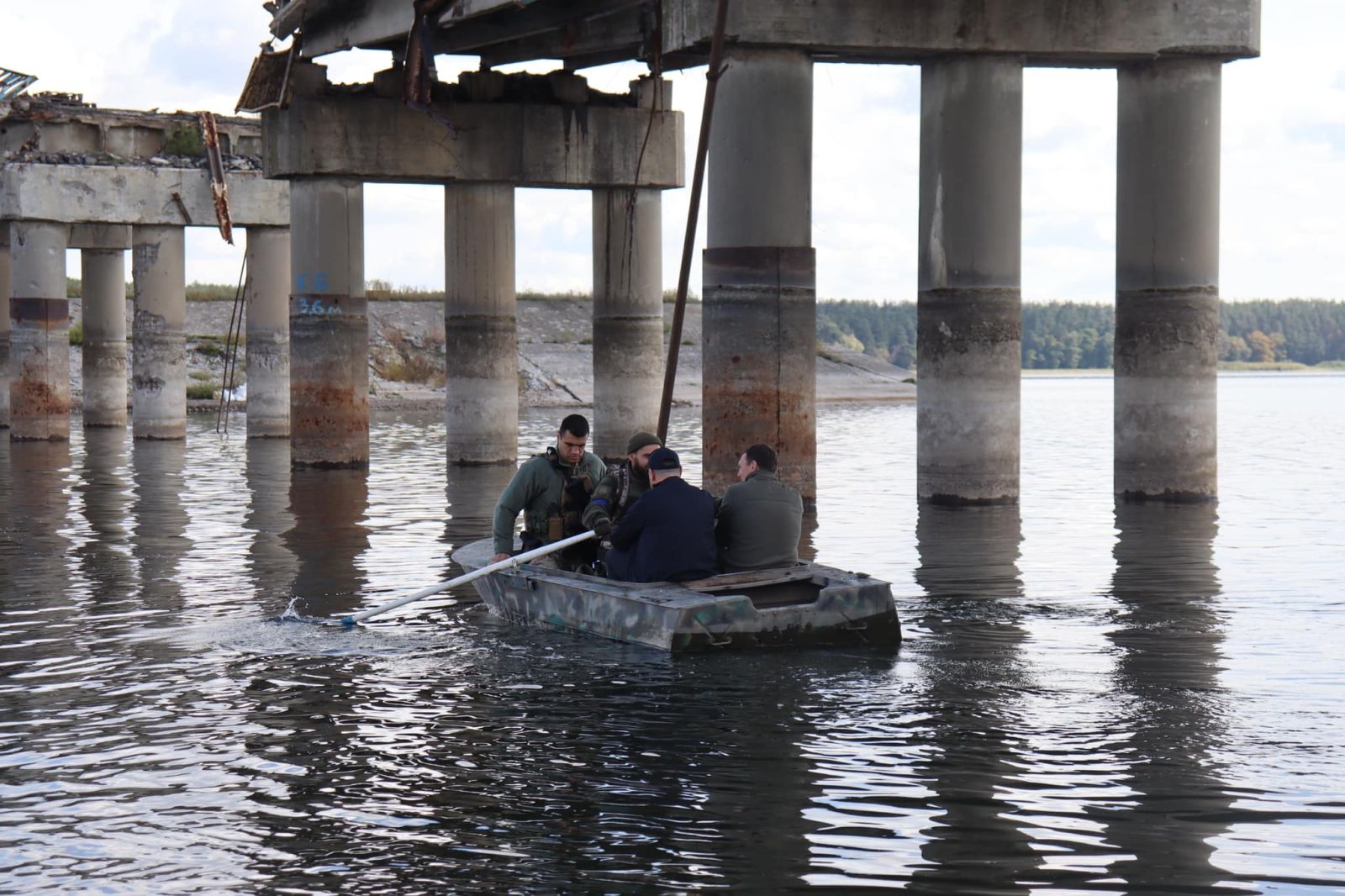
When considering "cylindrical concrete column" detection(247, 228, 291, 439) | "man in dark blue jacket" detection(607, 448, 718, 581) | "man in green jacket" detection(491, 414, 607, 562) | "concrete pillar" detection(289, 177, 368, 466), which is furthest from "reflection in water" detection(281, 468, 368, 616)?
"cylindrical concrete column" detection(247, 228, 291, 439)

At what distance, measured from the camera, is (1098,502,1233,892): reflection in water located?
26.8 feet

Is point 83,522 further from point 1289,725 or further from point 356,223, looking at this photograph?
point 1289,725

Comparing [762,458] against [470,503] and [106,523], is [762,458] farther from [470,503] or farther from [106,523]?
[470,503]

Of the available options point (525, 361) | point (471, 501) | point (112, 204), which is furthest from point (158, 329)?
point (525, 361)

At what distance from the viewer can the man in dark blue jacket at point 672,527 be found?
13852 mm

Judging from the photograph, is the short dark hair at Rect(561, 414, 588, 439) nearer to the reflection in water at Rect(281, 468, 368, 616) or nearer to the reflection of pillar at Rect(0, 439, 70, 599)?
the reflection in water at Rect(281, 468, 368, 616)

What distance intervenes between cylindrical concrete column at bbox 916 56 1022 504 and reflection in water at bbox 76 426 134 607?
11137 mm

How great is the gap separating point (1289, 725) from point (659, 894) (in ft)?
16.1

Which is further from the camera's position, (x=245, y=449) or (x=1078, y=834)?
(x=245, y=449)

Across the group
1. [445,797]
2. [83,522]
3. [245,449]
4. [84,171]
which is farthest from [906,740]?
[84,171]

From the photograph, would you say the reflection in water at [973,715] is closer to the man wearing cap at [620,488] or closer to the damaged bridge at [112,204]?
the man wearing cap at [620,488]

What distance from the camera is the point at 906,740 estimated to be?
412 inches

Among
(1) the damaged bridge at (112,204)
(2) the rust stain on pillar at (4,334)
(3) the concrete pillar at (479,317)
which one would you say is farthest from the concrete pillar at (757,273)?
(2) the rust stain on pillar at (4,334)

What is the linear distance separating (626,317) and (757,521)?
2076 centimetres
